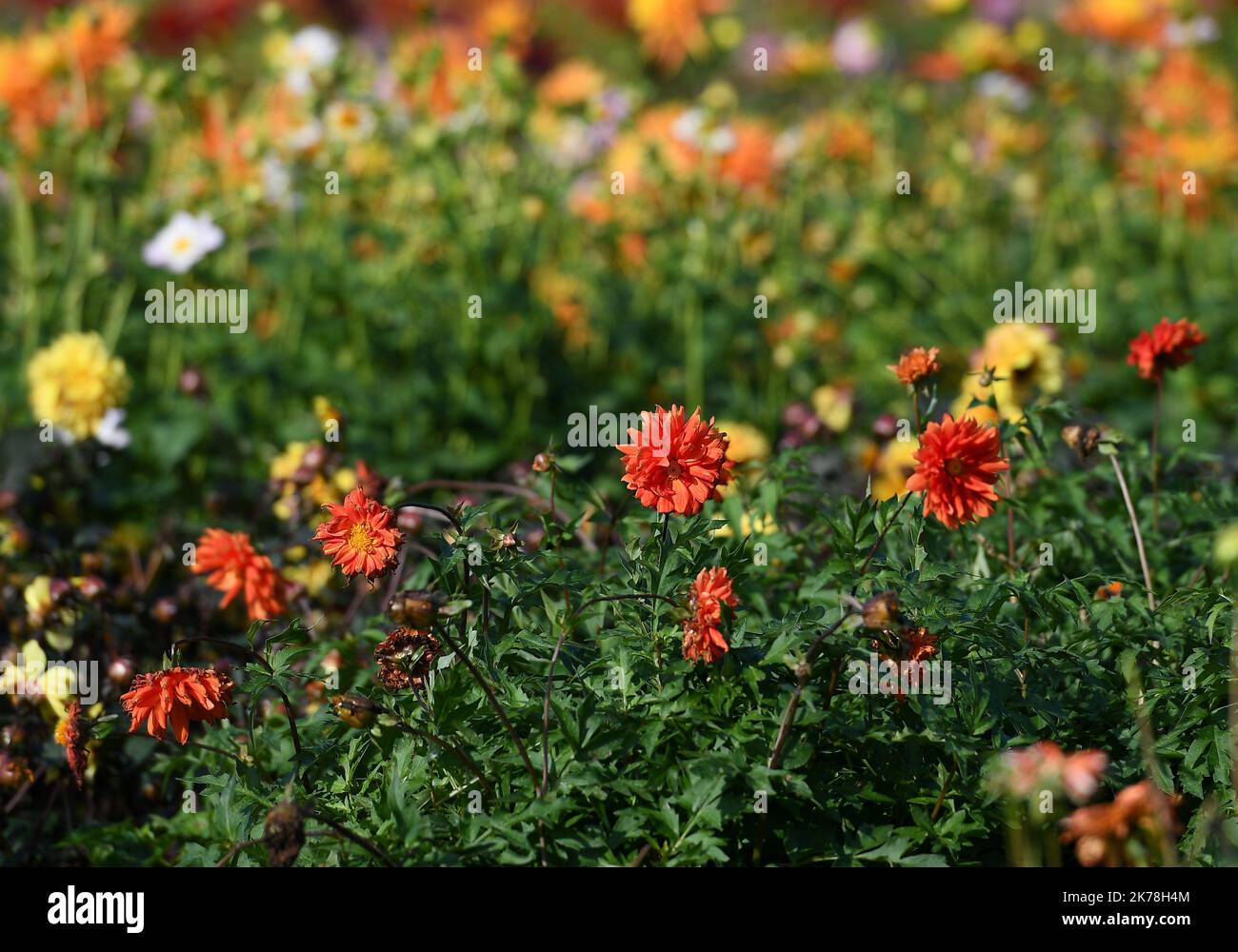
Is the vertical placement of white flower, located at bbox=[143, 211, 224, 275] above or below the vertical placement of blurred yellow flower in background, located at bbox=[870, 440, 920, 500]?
above

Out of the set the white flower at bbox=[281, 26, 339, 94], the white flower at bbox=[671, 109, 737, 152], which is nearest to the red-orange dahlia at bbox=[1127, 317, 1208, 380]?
the white flower at bbox=[671, 109, 737, 152]

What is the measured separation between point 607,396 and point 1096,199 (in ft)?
6.60

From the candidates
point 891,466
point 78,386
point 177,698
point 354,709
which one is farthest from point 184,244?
point 354,709

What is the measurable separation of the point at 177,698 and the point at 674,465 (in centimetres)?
70

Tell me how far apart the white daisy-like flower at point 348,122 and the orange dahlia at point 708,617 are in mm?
2741

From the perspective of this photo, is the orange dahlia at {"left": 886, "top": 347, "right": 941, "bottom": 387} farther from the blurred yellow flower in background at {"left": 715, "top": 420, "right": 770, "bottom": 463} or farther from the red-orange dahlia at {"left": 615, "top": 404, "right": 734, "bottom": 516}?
the blurred yellow flower in background at {"left": 715, "top": 420, "right": 770, "bottom": 463}

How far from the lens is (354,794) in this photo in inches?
82.9

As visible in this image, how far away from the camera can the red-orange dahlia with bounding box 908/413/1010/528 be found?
1935 millimetres

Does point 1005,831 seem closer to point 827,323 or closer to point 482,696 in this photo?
point 482,696

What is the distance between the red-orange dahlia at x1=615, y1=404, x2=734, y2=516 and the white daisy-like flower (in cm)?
258

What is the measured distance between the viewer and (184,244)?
13.3 feet

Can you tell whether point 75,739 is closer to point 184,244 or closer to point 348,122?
point 184,244
